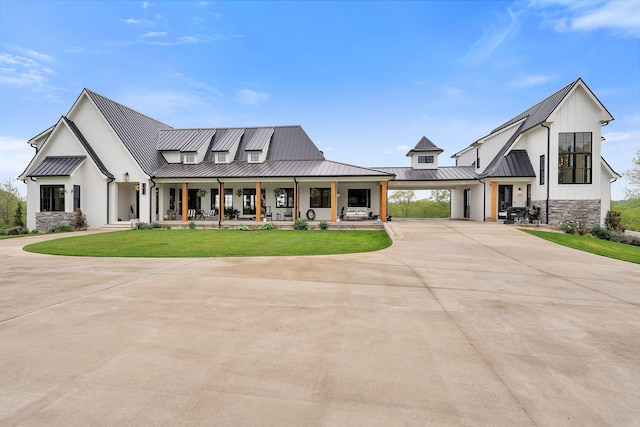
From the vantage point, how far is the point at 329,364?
320cm

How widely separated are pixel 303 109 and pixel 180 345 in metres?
34.0

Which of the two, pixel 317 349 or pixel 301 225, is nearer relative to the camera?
pixel 317 349

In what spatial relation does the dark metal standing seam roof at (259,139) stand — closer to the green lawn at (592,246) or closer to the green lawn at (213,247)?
the green lawn at (213,247)

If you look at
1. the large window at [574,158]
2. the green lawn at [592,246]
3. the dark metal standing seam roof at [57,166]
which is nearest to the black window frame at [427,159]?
A: the large window at [574,158]

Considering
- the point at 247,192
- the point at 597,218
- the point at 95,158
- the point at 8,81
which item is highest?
the point at 8,81

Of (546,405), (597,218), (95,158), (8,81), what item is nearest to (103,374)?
(546,405)

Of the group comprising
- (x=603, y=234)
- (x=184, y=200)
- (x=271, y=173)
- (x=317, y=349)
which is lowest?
(x=317, y=349)

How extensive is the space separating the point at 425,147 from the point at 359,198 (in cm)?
816

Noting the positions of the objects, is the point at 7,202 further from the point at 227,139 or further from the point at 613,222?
the point at 613,222

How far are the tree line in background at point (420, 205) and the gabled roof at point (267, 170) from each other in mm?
26059

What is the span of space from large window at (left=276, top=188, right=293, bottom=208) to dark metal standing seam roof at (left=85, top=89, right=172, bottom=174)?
9.79m

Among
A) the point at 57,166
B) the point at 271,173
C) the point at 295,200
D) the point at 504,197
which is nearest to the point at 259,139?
the point at 271,173

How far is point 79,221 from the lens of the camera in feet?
65.0

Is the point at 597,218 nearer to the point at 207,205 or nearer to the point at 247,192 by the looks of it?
the point at 247,192
